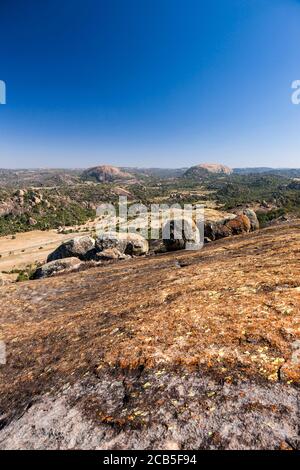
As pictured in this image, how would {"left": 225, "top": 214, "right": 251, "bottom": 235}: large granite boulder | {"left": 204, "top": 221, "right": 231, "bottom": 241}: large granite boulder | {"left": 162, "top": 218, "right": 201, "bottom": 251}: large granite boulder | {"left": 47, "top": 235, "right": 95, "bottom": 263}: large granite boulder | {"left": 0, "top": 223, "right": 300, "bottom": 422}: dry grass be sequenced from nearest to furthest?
1. {"left": 0, "top": 223, "right": 300, "bottom": 422}: dry grass
2. {"left": 162, "top": 218, "right": 201, "bottom": 251}: large granite boulder
3. {"left": 204, "top": 221, "right": 231, "bottom": 241}: large granite boulder
4. {"left": 225, "top": 214, "right": 251, "bottom": 235}: large granite boulder
5. {"left": 47, "top": 235, "right": 95, "bottom": 263}: large granite boulder

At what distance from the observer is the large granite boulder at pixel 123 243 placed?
29.4 m

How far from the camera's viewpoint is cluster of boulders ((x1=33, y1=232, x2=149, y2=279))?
25.7 m

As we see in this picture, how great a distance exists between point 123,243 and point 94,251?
3.09m

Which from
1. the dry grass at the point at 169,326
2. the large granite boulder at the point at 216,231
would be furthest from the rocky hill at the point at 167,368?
the large granite boulder at the point at 216,231

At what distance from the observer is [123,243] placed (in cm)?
3019

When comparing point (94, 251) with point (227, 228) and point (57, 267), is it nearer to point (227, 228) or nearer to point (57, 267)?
point (57, 267)

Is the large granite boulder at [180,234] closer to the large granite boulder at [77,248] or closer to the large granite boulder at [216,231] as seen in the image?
the large granite boulder at [216,231]

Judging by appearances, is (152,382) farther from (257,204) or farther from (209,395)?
(257,204)

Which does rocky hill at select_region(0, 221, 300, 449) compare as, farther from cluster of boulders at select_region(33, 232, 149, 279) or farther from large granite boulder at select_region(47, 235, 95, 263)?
large granite boulder at select_region(47, 235, 95, 263)

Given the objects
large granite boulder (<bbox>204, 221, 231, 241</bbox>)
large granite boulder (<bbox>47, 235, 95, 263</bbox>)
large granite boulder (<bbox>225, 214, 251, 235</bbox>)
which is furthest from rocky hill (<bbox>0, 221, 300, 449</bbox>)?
large granite boulder (<bbox>47, 235, 95, 263</bbox>)

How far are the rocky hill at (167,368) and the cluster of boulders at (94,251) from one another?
41.8ft

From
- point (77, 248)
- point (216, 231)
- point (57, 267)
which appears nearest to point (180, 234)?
point (216, 231)
